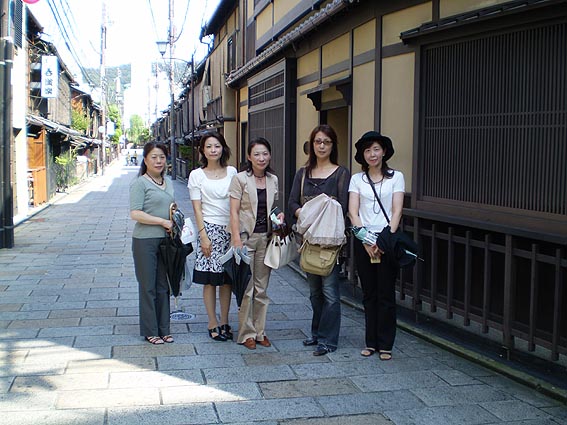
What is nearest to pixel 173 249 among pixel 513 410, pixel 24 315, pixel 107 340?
pixel 107 340

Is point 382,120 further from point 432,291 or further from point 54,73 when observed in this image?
point 54,73

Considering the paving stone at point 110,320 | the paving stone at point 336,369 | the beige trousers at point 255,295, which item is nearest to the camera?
the paving stone at point 336,369

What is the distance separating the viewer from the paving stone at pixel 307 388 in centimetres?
484

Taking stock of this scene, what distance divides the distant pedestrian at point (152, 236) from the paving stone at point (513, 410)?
9.63ft

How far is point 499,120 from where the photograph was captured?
216 inches

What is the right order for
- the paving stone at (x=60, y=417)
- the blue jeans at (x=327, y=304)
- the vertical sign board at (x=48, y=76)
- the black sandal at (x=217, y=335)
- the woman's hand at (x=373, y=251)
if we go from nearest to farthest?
the paving stone at (x=60, y=417) < the woman's hand at (x=373, y=251) < the blue jeans at (x=327, y=304) < the black sandal at (x=217, y=335) < the vertical sign board at (x=48, y=76)

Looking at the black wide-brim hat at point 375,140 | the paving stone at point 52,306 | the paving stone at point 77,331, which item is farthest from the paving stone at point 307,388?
the paving stone at point 52,306

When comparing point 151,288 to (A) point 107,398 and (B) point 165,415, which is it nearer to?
(A) point 107,398

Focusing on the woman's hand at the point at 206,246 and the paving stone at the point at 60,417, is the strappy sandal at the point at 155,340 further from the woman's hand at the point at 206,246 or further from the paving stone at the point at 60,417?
the paving stone at the point at 60,417

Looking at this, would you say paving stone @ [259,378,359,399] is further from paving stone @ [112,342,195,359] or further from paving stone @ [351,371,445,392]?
paving stone @ [112,342,195,359]

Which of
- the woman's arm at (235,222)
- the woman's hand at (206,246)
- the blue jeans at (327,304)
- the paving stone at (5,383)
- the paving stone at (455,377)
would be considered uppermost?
the woman's arm at (235,222)

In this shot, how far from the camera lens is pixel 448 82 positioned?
20.2ft

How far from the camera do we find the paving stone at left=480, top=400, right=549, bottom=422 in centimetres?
441

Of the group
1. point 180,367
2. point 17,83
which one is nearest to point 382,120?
point 180,367
